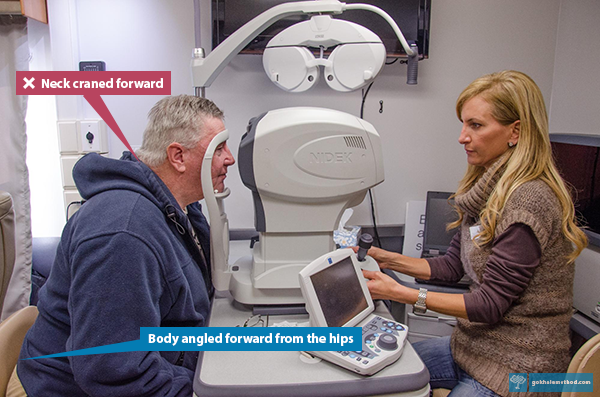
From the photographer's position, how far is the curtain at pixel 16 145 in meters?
1.65

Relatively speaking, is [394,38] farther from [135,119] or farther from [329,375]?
[329,375]

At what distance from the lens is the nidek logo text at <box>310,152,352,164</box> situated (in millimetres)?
Answer: 999

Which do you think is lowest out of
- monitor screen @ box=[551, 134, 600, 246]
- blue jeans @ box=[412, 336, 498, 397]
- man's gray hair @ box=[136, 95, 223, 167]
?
blue jeans @ box=[412, 336, 498, 397]

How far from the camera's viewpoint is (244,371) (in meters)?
0.85

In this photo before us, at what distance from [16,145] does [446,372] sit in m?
1.85

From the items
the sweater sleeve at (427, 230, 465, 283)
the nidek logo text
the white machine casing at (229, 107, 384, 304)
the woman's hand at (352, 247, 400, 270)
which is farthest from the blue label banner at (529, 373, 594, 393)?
the nidek logo text

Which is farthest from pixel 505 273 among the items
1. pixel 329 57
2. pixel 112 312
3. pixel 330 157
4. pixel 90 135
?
pixel 90 135

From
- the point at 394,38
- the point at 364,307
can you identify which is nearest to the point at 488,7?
the point at 394,38

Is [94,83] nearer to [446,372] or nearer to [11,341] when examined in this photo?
[11,341]

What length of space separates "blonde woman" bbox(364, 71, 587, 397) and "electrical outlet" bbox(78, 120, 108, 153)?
4.27ft

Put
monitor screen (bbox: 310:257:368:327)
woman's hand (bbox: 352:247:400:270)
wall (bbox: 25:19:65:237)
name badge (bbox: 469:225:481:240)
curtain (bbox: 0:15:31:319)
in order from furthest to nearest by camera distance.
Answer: wall (bbox: 25:19:65:237) → curtain (bbox: 0:15:31:319) → woman's hand (bbox: 352:247:400:270) → name badge (bbox: 469:225:481:240) → monitor screen (bbox: 310:257:368:327)

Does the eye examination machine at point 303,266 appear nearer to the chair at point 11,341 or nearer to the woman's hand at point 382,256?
the woman's hand at point 382,256

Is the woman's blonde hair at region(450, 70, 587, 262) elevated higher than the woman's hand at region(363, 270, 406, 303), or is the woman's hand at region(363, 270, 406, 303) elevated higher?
the woman's blonde hair at region(450, 70, 587, 262)

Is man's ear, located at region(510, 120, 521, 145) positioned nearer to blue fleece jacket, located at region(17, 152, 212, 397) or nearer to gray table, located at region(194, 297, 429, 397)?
gray table, located at region(194, 297, 429, 397)
